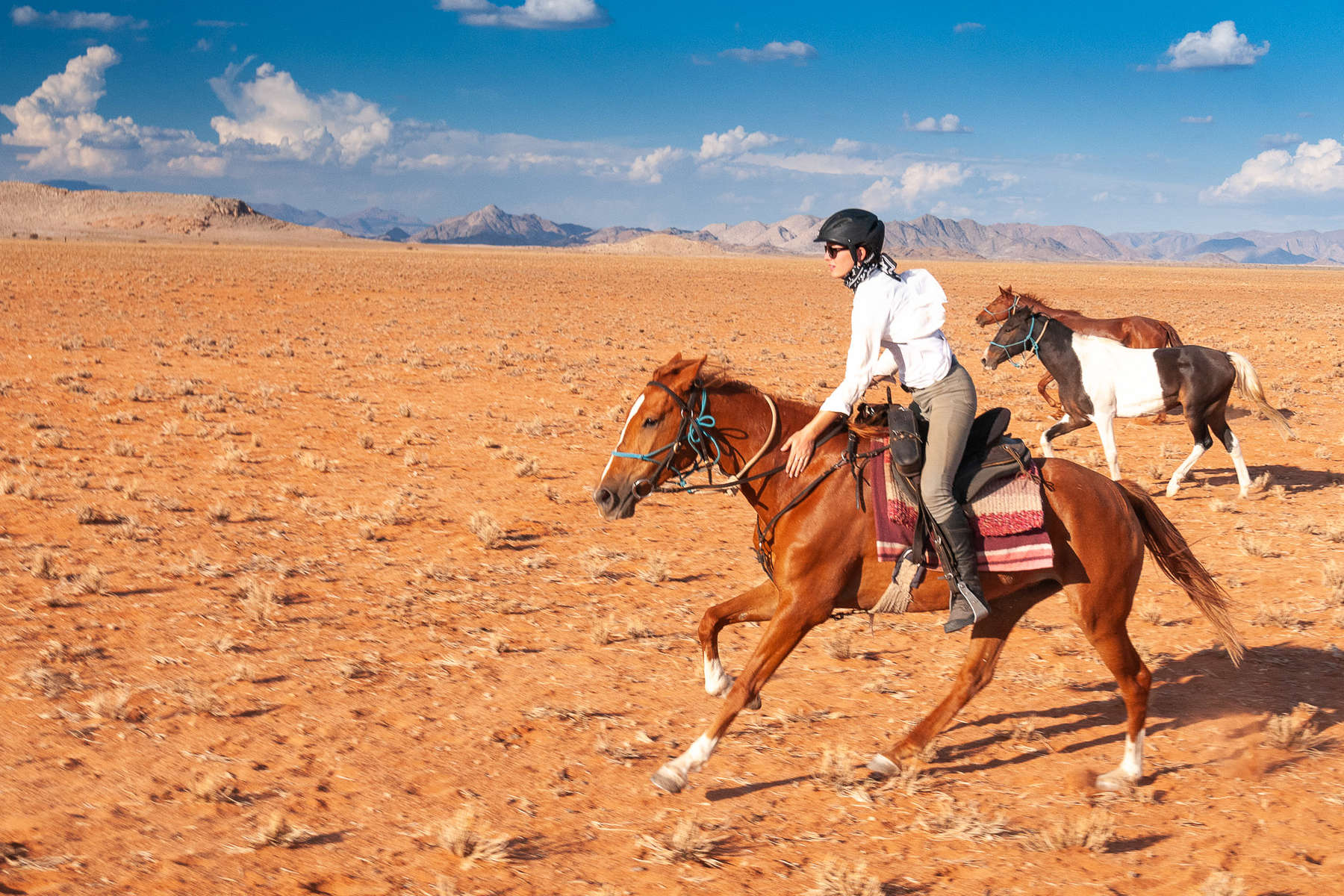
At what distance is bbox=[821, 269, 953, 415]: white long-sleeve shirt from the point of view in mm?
4648

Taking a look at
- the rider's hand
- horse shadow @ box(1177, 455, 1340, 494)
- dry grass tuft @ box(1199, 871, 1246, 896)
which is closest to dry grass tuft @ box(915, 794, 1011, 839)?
dry grass tuft @ box(1199, 871, 1246, 896)

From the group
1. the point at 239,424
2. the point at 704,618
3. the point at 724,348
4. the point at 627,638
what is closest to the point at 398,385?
the point at 239,424

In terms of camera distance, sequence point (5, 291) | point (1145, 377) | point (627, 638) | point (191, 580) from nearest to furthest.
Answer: point (627, 638)
point (191, 580)
point (1145, 377)
point (5, 291)

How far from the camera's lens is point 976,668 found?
556 cm

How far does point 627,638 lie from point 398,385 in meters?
13.5

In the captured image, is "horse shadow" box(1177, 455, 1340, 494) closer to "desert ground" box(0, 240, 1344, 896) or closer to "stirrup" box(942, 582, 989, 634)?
"desert ground" box(0, 240, 1344, 896)

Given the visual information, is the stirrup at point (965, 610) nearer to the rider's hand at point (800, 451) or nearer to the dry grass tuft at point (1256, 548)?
the rider's hand at point (800, 451)

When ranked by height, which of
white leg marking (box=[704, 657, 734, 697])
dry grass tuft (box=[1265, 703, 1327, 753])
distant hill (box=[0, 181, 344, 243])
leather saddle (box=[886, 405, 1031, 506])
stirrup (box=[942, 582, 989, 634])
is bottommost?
dry grass tuft (box=[1265, 703, 1327, 753])

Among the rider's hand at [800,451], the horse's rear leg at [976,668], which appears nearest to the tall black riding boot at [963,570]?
the horse's rear leg at [976,668]

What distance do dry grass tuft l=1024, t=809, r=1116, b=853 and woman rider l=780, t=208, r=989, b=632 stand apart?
110 cm

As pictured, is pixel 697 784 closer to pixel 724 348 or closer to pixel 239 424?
pixel 239 424

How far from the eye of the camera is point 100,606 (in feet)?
24.9

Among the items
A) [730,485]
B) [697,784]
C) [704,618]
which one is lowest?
[697,784]

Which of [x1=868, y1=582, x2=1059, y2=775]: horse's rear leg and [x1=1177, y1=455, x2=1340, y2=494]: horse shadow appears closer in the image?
[x1=868, y1=582, x2=1059, y2=775]: horse's rear leg
